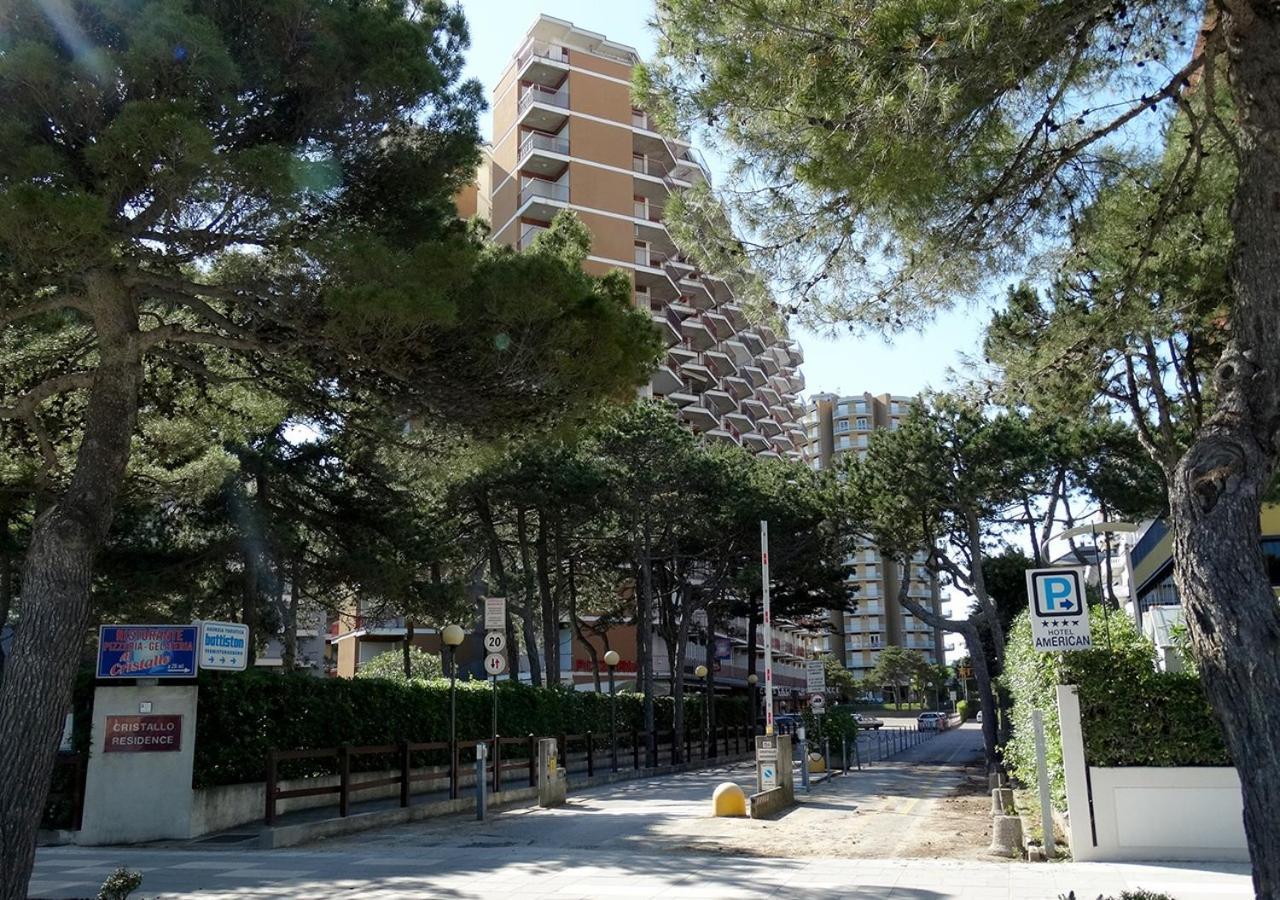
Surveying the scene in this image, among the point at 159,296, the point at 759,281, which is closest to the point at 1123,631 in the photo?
the point at 759,281

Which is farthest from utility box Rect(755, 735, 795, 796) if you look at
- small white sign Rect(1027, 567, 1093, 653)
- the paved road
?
small white sign Rect(1027, 567, 1093, 653)

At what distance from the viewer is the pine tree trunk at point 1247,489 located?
4.84m

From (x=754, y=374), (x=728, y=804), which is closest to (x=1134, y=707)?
(x=728, y=804)

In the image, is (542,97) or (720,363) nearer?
(542,97)

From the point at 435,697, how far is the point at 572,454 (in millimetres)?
10009

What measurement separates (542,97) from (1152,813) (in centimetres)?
A: 5473

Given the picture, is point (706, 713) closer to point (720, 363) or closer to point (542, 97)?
point (720, 363)

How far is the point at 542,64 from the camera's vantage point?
57.7 meters

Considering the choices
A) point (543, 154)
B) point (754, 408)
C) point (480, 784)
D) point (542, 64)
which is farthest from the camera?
point (754, 408)

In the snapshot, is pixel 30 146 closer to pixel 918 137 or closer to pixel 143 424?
pixel 143 424

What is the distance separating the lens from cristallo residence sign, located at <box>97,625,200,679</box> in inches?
530

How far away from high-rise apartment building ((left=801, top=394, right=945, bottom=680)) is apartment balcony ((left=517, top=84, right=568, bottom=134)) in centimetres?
6681

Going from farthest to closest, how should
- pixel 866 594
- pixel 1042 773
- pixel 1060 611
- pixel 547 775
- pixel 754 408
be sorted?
pixel 866 594 → pixel 754 408 → pixel 547 775 → pixel 1042 773 → pixel 1060 611

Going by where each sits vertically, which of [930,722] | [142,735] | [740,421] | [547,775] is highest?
[740,421]
